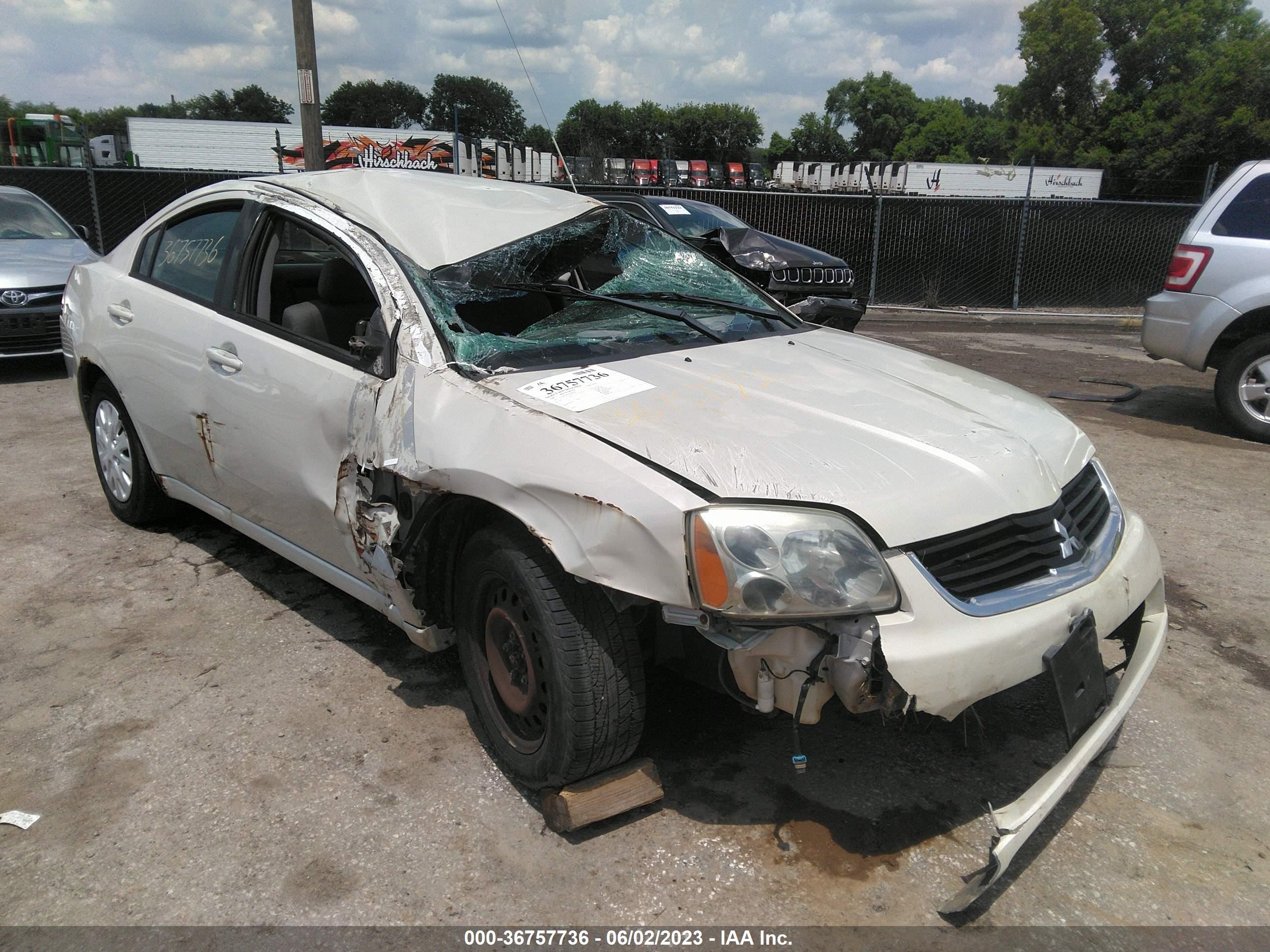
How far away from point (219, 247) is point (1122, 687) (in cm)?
355

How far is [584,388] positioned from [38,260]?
7.87 meters

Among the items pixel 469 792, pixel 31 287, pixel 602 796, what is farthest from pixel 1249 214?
pixel 31 287

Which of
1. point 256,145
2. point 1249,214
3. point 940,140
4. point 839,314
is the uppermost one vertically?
point 940,140

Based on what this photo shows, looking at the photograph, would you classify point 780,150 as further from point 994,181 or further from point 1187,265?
point 1187,265

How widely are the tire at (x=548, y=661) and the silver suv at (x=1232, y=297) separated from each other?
250 inches

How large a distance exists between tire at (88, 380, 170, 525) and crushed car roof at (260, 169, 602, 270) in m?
1.45

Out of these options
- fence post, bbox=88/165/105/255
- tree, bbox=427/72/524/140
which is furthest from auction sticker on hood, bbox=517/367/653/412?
tree, bbox=427/72/524/140

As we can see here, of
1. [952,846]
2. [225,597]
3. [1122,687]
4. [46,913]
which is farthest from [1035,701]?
[225,597]

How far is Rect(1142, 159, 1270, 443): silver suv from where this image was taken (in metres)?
6.58

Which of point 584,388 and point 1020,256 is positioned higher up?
point 584,388

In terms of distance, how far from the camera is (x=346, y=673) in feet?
10.8

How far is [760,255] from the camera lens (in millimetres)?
9523

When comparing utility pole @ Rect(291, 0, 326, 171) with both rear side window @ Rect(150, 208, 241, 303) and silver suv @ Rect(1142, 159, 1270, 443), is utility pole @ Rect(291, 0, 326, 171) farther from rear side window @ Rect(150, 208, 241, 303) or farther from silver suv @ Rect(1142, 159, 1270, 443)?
silver suv @ Rect(1142, 159, 1270, 443)

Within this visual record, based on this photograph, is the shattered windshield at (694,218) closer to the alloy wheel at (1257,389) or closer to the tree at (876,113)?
the alloy wheel at (1257,389)
